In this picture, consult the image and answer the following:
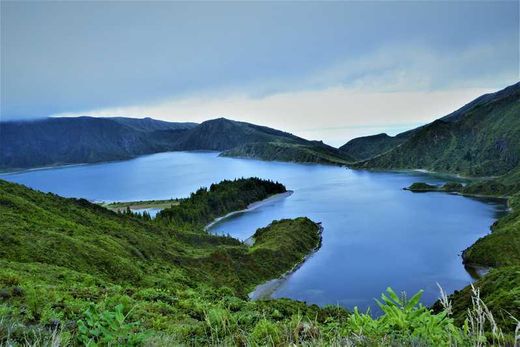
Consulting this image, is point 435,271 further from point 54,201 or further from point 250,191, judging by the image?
point 250,191

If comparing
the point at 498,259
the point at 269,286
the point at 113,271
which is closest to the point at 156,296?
the point at 113,271

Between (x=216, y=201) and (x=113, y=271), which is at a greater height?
(x=113, y=271)

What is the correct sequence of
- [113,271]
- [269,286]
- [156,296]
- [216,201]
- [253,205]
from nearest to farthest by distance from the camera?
[156,296], [113,271], [269,286], [216,201], [253,205]

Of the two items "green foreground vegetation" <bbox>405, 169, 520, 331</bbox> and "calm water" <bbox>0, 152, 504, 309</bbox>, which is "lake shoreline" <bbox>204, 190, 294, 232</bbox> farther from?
"green foreground vegetation" <bbox>405, 169, 520, 331</bbox>

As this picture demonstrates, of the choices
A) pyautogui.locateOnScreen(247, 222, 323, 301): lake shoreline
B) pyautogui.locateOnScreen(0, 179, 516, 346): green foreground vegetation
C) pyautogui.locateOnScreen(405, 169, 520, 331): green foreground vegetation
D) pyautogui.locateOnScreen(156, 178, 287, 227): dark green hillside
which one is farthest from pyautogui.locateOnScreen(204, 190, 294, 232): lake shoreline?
pyautogui.locateOnScreen(405, 169, 520, 331): green foreground vegetation

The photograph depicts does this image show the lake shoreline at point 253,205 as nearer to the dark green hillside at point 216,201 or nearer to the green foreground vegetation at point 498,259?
the dark green hillside at point 216,201

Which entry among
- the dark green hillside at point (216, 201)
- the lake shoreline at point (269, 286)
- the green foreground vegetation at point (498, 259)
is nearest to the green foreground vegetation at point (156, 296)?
the lake shoreline at point (269, 286)

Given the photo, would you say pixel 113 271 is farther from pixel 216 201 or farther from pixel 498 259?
pixel 216 201
